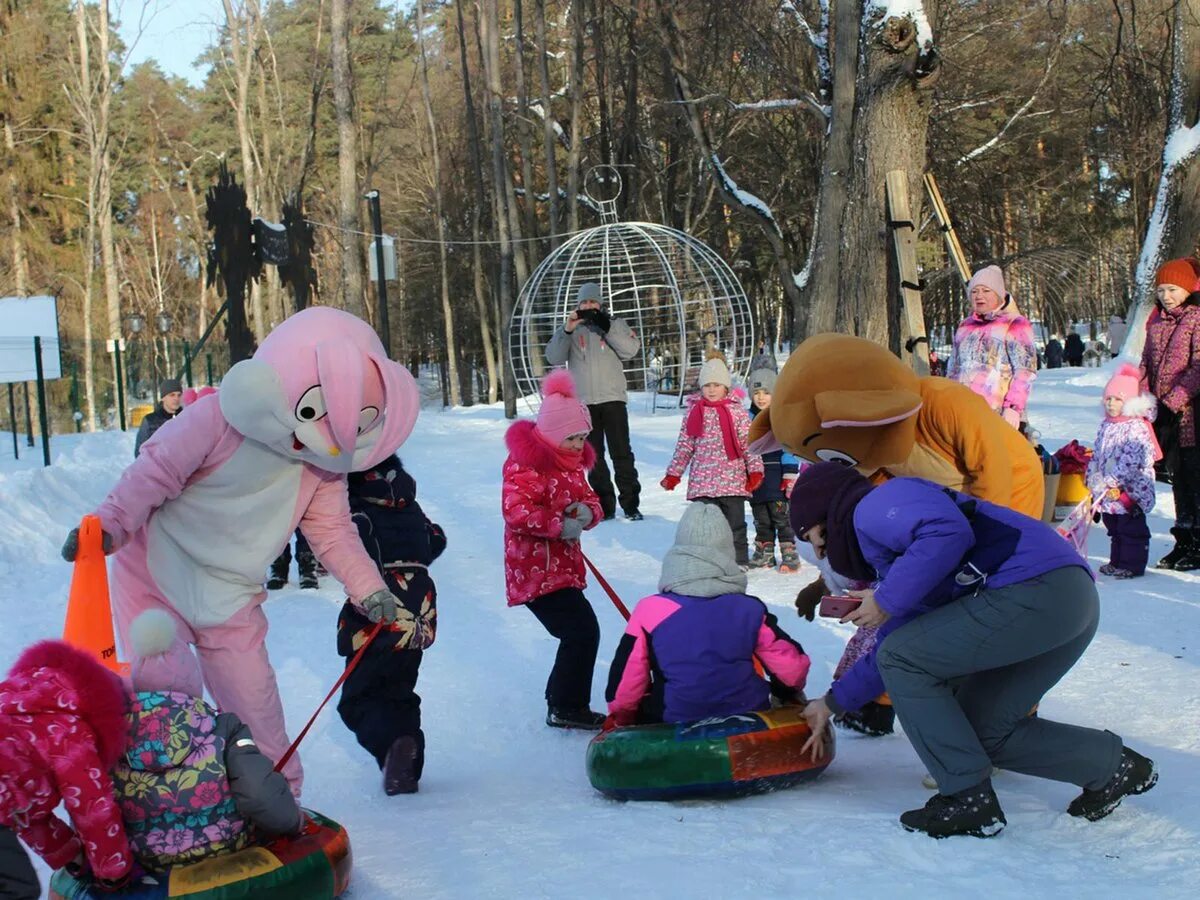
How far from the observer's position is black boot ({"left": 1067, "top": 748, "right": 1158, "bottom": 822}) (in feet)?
11.6

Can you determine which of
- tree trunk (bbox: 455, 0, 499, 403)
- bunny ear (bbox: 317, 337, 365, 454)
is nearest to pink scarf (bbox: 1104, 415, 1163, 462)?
bunny ear (bbox: 317, 337, 365, 454)

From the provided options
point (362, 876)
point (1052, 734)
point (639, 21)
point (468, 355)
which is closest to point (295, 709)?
point (362, 876)

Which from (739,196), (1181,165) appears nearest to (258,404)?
(1181,165)

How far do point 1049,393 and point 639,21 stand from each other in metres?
10.8

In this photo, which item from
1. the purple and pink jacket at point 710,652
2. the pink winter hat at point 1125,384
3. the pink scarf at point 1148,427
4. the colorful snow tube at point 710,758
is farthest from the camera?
the pink winter hat at point 1125,384

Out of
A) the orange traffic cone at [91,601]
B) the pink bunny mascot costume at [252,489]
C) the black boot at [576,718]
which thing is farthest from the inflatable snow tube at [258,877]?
the black boot at [576,718]

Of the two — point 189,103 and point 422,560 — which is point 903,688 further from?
point 189,103

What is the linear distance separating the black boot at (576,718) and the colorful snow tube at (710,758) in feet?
3.96

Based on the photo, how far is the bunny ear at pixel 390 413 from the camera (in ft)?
13.3

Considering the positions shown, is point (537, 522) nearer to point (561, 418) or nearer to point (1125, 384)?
point (561, 418)

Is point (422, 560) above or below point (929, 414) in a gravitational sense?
below

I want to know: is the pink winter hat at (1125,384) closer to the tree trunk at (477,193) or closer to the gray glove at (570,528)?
the gray glove at (570,528)

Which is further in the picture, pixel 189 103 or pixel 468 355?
pixel 189 103

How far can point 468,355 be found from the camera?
4500 centimetres
